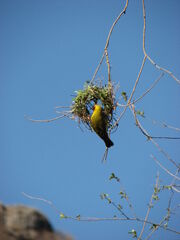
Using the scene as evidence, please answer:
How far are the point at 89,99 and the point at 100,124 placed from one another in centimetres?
29

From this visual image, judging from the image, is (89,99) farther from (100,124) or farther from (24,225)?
(24,225)

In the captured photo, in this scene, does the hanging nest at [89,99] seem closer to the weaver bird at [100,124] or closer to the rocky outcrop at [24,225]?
the weaver bird at [100,124]

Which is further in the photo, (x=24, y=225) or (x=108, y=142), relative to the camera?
(x=108, y=142)

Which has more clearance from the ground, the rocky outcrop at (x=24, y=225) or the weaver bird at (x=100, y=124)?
the weaver bird at (x=100, y=124)

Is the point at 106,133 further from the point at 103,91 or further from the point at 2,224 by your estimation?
the point at 2,224

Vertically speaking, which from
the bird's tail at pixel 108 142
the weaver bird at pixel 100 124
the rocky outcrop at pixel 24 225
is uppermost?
the weaver bird at pixel 100 124

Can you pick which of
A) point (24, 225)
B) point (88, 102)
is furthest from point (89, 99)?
point (24, 225)

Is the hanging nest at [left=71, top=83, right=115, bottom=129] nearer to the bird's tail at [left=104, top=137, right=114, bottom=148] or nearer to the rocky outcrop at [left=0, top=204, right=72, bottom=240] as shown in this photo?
the bird's tail at [left=104, top=137, right=114, bottom=148]

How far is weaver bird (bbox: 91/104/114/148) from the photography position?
4152 millimetres

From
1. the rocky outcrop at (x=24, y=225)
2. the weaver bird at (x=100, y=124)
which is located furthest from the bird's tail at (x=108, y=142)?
the rocky outcrop at (x=24, y=225)

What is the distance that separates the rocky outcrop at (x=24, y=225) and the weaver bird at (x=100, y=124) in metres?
1.43

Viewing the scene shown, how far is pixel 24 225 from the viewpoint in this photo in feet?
9.02

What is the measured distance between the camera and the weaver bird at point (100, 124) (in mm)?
4152

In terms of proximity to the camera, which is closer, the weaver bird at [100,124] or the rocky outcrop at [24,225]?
the rocky outcrop at [24,225]
